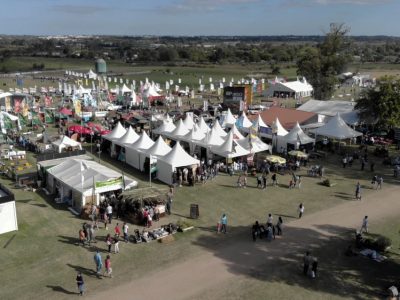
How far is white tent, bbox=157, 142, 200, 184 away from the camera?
23.9 metres

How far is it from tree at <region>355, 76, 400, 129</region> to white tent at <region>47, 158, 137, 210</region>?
A: 66.9 ft

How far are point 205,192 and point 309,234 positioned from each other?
669 centimetres

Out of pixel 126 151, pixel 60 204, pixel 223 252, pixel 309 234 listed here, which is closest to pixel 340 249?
pixel 309 234

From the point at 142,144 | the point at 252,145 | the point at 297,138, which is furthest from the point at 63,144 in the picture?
the point at 297,138

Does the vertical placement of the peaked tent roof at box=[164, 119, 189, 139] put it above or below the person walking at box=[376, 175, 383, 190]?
above

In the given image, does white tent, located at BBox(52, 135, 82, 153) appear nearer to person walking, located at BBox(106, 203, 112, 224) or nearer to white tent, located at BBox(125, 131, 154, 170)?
white tent, located at BBox(125, 131, 154, 170)

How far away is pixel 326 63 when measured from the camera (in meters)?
52.3

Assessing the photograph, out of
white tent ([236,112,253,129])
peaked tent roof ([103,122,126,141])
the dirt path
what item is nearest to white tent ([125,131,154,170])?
peaked tent roof ([103,122,126,141])

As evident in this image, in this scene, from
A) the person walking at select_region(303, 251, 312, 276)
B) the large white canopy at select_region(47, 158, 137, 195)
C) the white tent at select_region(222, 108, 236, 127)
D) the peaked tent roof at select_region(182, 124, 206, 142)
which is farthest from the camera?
the white tent at select_region(222, 108, 236, 127)

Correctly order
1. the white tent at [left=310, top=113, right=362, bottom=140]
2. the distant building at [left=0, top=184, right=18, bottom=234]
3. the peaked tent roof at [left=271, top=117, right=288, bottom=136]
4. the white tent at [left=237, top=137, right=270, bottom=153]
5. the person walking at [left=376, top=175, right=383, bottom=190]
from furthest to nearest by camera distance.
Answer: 1. the white tent at [left=310, top=113, right=362, bottom=140]
2. the peaked tent roof at [left=271, top=117, right=288, bottom=136]
3. the white tent at [left=237, top=137, right=270, bottom=153]
4. the person walking at [left=376, top=175, right=383, bottom=190]
5. the distant building at [left=0, top=184, right=18, bottom=234]

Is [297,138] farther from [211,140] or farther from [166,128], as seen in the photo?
[166,128]

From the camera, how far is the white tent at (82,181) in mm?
20000

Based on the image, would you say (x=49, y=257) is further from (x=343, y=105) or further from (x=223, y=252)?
(x=343, y=105)

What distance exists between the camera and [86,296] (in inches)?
534
